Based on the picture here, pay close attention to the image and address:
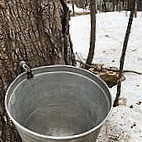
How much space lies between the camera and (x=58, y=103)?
3.99 feet

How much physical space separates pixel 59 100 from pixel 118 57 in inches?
57.6

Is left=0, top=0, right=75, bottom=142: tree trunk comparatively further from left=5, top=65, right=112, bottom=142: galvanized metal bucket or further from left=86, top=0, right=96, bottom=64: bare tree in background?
left=86, top=0, right=96, bottom=64: bare tree in background

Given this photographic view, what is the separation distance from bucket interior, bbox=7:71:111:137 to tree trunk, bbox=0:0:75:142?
13 cm

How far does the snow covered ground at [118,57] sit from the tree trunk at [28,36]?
0.66m

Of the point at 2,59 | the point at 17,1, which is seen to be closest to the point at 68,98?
the point at 2,59

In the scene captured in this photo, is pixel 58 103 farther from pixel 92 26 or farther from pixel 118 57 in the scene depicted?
pixel 118 57

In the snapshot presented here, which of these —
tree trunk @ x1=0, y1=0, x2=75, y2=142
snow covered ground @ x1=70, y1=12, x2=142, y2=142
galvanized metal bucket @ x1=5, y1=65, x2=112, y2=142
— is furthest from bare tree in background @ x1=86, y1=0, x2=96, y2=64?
galvanized metal bucket @ x1=5, y1=65, x2=112, y2=142

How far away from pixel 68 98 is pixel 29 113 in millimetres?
177

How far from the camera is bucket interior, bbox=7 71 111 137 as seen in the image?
3.59ft

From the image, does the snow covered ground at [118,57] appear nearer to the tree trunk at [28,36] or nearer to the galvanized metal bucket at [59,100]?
the galvanized metal bucket at [59,100]

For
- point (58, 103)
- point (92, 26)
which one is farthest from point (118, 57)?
point (58, 103)

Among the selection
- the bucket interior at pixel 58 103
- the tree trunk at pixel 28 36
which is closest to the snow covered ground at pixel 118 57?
the bucket interior at pixel 58 103

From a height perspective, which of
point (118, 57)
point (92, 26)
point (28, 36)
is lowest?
point (118, 57)

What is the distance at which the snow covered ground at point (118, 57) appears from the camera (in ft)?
5.62
